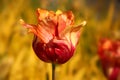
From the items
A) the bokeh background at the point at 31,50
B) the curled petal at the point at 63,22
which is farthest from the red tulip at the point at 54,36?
the bokeh background at the point at 31,50

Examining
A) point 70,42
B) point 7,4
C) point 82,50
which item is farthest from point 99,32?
point 70,42

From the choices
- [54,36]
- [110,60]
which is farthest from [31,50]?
[54,36]

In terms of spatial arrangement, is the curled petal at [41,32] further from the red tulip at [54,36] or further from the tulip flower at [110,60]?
the tulip flower at [110,60]

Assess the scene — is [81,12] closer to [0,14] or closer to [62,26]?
[0,14]

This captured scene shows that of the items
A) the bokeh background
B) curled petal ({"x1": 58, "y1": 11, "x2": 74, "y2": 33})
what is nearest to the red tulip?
curled petal ({"x1": 58, "y1": 11, "x2": 74, "y2": 33})

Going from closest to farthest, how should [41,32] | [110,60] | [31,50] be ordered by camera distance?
[41,32] < [110,60] < [31,50]

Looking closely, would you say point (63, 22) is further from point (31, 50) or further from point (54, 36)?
point (31, 50)
